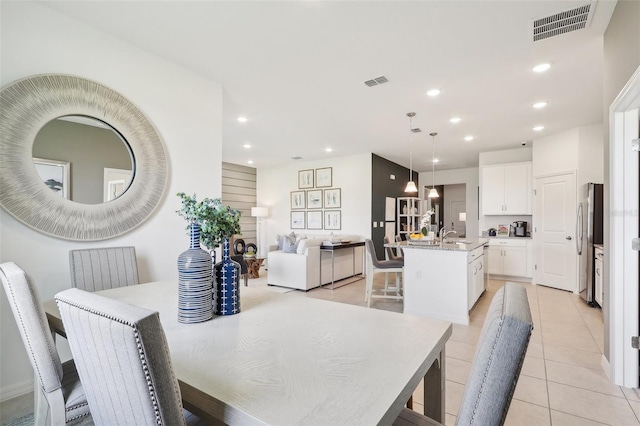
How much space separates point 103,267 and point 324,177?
5.62m

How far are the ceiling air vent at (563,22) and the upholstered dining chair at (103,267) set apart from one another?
372 cm

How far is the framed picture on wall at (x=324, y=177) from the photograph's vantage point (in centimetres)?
728

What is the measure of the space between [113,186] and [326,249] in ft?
11.3

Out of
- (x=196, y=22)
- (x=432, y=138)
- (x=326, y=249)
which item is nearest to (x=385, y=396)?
(x=196, y=22)

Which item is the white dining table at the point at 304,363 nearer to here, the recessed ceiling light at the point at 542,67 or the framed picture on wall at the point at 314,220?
the recessed ceiling light at the point at 542,67

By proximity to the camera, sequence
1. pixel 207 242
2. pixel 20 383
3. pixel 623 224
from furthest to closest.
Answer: pixel 623 224 → pixel 20 383 → pixel 207 242

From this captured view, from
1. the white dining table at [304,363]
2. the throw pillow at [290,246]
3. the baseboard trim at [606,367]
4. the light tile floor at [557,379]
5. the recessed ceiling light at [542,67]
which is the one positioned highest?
the recessed ceiling light at [542,67]

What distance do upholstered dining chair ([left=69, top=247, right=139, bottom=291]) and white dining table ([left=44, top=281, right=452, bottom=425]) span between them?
0.69m

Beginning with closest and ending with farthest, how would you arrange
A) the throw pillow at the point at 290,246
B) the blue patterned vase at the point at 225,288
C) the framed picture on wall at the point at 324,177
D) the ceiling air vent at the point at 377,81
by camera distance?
the blue patterned vase at the point at 225,288 < the ceiling air vent at the point at 377,81 < the throw pillow at the point at 290,246 < the framed picture on wall at the point at 324,177

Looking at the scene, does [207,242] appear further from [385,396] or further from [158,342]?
[385,396]

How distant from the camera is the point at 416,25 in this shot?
2.29 m

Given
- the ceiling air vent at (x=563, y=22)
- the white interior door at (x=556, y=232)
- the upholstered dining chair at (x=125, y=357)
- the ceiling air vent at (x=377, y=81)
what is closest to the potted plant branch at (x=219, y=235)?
the upholstered dining chair at (x=125, y=357)

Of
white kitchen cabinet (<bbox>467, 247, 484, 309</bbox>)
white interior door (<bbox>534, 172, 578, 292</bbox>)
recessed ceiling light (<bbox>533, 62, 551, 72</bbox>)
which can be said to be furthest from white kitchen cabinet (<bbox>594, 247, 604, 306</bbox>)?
recessed ceiling light (<bbox>533, 62, 551, 72</bbox>)

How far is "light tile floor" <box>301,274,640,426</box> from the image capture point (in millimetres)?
1825
